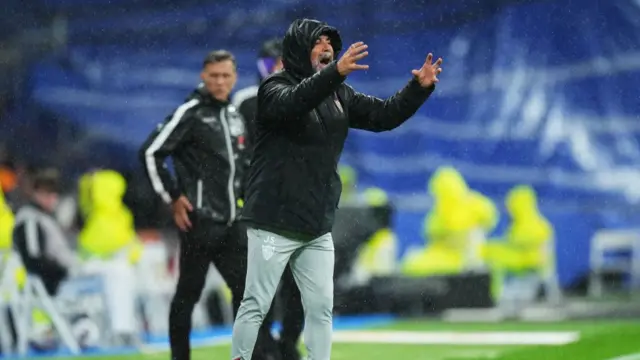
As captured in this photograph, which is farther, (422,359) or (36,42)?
(36,42)

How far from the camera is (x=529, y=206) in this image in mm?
13828

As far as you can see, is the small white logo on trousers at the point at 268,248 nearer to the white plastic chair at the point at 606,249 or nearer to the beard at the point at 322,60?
the beard at the point at 322,60

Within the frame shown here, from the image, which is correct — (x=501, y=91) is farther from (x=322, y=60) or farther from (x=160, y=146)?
(x=322, y=60)

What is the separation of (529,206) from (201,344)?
4470mm

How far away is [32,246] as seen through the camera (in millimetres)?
10969

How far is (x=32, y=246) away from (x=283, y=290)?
373 cm

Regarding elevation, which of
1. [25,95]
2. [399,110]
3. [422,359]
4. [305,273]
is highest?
[25,95]

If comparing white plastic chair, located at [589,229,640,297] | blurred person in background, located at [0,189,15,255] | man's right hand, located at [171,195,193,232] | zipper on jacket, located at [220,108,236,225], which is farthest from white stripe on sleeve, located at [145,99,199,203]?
white plastic chair, located at [589,229,640,297]

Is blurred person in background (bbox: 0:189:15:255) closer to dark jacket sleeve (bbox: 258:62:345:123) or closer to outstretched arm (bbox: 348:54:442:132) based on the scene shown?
outstretched arm (bbox: 348:54:442:132)

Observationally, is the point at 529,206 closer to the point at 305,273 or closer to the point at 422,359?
the point at 422,359

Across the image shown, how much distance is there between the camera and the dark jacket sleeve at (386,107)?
6.14 meters

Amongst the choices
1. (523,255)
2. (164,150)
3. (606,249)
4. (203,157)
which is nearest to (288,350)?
(203,157)

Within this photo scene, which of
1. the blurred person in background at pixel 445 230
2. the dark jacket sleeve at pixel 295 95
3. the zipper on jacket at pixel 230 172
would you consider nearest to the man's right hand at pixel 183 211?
the zipper on jacket at pixel 230 172

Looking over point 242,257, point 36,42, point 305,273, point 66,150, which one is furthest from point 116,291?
point 305,273
